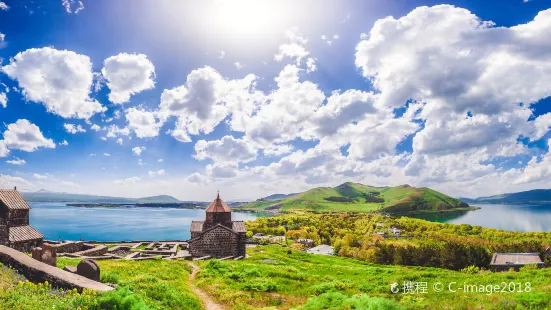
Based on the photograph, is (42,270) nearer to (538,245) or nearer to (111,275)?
(111,275)

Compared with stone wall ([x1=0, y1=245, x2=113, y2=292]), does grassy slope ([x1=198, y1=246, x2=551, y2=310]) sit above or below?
below

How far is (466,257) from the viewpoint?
6222 cm

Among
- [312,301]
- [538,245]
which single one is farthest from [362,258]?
[312,301]

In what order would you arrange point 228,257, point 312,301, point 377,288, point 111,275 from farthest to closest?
point 228,257 < point 377,288 < point 111,275 < point 312,301

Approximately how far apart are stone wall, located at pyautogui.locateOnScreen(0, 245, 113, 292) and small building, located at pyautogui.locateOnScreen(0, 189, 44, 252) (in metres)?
19.4

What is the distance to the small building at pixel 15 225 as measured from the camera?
31189mm

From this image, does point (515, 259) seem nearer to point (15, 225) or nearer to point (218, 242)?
point (218, 242)

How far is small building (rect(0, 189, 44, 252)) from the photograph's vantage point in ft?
102

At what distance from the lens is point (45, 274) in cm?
1380

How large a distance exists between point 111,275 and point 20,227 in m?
23.2

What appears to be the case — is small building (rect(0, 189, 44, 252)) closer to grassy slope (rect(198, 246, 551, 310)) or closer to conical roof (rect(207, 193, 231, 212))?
grassy slope (rect(198, 246, 551, 310))

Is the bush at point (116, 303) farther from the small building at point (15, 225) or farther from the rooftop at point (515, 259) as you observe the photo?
the rooftop at point (515, 259)

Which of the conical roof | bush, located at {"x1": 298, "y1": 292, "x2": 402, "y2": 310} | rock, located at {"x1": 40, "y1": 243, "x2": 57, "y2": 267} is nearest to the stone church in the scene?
the conical roof

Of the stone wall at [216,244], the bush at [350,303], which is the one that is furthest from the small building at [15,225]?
the bush at [350,303]
